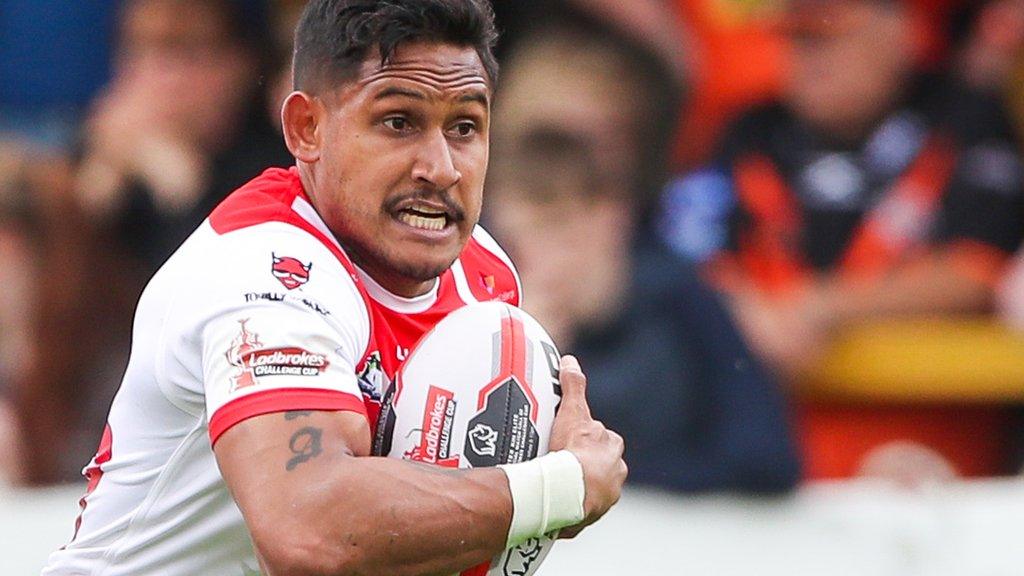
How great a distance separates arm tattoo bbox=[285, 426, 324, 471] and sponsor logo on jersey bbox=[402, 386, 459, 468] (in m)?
0.26

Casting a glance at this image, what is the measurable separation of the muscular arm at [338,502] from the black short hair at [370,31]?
0.74 meters

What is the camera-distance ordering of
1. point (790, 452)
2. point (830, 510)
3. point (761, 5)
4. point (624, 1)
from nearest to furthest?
point (830, 510), point (790, 452), point (624, 1), point (761, 5)

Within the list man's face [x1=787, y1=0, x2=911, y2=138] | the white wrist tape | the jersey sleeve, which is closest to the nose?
the jersey sleeve

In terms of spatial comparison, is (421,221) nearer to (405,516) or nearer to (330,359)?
(330,359)

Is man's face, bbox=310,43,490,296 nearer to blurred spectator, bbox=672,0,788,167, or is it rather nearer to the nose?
the nose

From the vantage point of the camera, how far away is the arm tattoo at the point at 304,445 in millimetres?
3020

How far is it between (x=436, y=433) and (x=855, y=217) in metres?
5.22

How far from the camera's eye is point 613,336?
23.6 ft

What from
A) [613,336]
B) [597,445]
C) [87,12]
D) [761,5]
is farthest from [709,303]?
[597,445]

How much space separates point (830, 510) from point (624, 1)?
2.54m

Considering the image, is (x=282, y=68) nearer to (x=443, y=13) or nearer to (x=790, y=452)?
(x=790, y=452)

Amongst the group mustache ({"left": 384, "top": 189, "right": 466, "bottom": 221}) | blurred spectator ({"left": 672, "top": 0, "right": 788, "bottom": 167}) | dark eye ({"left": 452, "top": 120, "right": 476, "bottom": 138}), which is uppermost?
blurred spectator ({"left": 672, "top": 0, "right": 788, "bottom": 167})

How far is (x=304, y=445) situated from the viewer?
3.04 metres

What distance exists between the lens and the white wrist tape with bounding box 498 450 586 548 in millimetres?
3201
